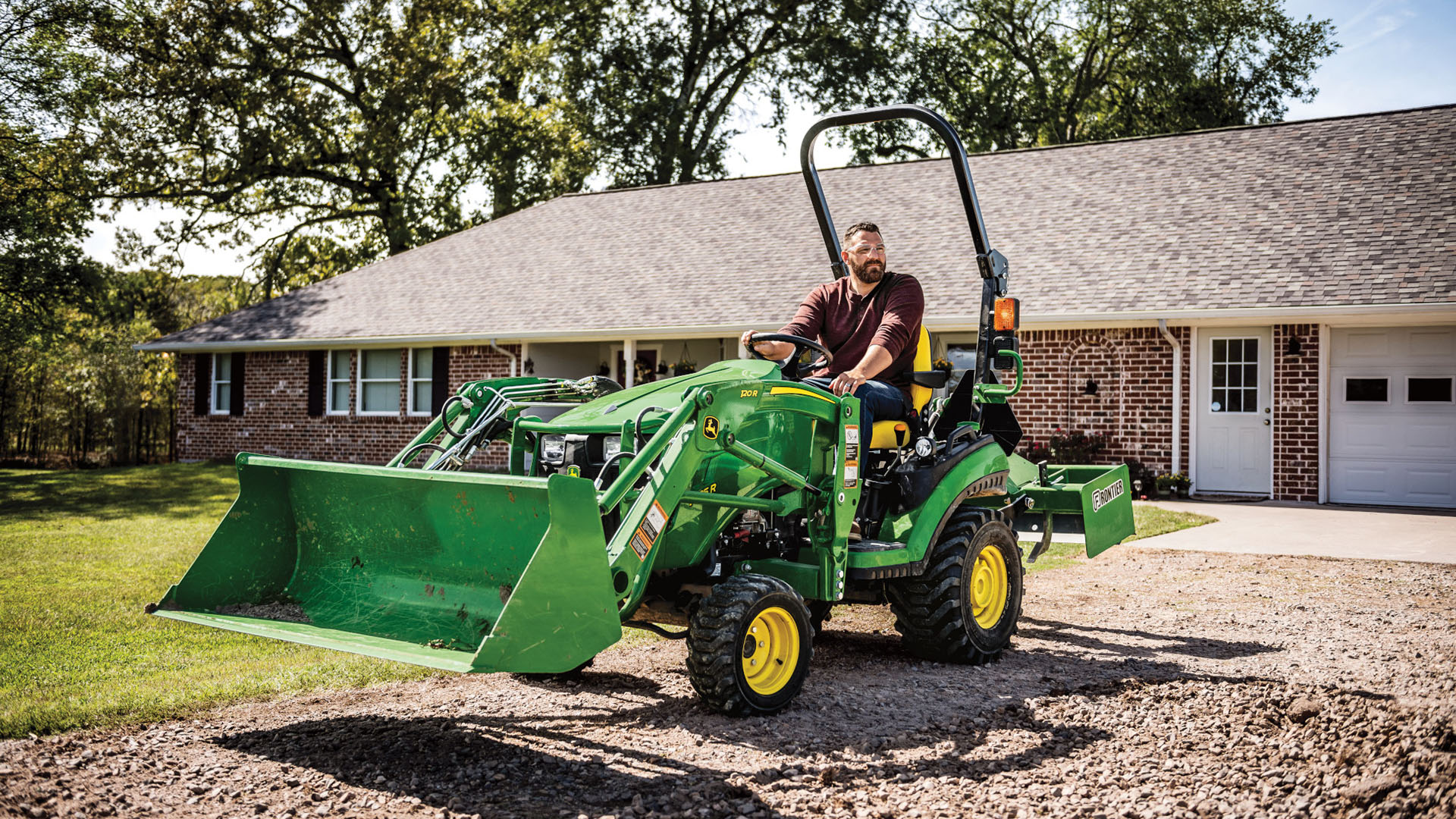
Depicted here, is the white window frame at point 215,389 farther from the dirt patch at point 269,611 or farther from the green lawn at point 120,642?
the dirt patch at point 269,611

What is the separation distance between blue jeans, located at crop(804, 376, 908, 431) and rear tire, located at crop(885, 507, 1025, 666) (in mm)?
691

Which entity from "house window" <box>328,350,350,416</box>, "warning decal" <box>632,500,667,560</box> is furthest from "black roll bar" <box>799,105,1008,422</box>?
"house window" <box>328,350,350,416</box>

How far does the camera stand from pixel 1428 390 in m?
13.7

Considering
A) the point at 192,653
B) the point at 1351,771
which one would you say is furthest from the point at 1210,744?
the point at 192,653

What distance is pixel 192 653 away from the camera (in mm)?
6082

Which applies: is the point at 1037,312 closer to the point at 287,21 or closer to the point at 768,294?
the point at 768,294

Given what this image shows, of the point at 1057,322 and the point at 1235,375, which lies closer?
the point at 1235,375

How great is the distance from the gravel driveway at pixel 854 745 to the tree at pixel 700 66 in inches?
1145

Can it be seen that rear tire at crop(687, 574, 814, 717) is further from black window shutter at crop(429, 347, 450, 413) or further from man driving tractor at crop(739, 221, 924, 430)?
black window shutter at crop(429, 347, 450, 413)

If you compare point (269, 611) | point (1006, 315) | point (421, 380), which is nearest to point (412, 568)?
point (269, 611)

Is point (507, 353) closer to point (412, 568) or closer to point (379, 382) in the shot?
point (379, 382)

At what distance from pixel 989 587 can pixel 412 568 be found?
121 inches

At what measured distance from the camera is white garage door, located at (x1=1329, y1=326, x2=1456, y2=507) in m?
13.6

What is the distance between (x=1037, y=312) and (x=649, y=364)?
808 centimetres
